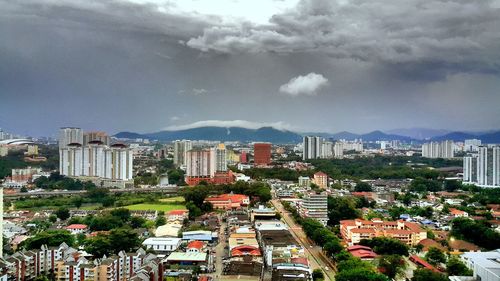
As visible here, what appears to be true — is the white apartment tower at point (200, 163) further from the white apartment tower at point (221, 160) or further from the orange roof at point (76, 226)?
the orange roof at point (76, 226)

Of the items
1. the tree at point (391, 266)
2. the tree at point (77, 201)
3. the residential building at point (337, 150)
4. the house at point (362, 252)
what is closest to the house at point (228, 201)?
the tree at point (77, 201)

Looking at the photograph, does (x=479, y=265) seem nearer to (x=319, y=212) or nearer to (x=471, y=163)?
(x=319, y=212)

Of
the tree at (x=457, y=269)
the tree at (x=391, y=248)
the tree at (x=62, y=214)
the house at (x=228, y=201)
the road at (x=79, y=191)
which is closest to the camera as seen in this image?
the tree at (x=457, y=269)

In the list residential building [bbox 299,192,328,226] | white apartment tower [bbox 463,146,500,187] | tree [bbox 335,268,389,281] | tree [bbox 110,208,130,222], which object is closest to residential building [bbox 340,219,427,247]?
residential building [bbox 299,192,328,226]

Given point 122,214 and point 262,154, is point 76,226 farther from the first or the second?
point 262,154

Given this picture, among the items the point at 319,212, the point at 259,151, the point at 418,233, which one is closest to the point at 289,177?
the point at 259,151
